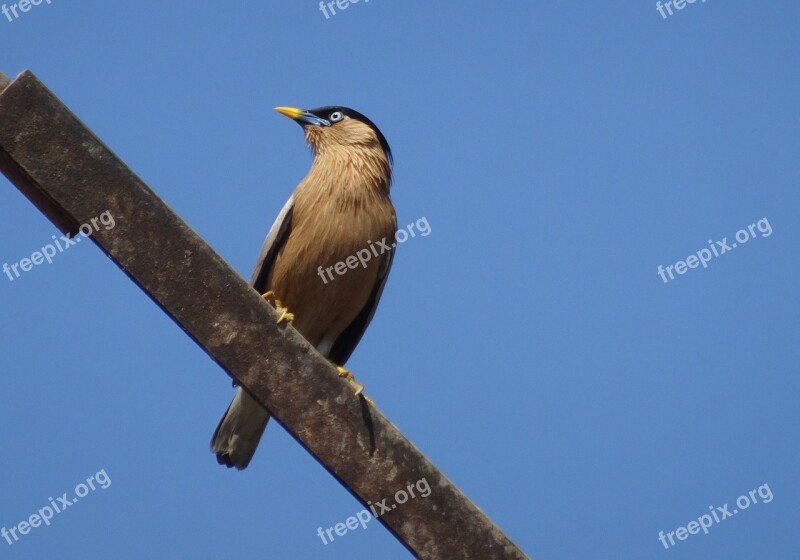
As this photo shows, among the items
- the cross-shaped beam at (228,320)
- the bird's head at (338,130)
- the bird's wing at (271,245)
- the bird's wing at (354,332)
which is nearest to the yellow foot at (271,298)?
the bird's wing at (271,245)

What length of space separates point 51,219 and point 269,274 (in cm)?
304

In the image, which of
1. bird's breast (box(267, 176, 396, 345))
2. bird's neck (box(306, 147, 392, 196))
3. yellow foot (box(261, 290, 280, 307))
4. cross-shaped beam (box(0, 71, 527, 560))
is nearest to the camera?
cross-shaped beam (box(0, 71, 527, 560))

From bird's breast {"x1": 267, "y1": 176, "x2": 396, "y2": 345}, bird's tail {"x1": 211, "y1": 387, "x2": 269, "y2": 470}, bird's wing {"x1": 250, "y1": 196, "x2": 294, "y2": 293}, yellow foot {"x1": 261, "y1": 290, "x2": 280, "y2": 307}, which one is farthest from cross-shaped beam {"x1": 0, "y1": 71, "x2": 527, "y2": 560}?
bird's wing {"x1": 250, "y1": 196, "x2": 294, "y2": 293}

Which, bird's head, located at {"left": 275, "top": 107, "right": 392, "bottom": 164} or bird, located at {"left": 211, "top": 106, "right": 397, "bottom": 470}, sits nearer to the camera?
bird, located at {"left": 211, "top": 106, "right": 397, "bottom": 470}

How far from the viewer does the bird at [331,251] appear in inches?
244

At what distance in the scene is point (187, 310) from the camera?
3289mm

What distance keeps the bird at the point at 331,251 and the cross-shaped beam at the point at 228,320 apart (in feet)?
7.78

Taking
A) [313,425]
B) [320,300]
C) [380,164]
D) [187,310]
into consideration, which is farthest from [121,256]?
[380,164]

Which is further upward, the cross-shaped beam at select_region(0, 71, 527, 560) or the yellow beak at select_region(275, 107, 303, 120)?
the yellow beak at select_region(275, 107, 303, 120)

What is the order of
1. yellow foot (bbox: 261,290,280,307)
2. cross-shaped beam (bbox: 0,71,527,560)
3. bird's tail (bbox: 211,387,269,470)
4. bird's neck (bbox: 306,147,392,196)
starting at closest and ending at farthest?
cross-shaped beam (bbox: 0,71,527,560), bird's tail (bbox: 211,387,269,470), yellow foot (bbox: 261,290,280,307), bird's neck (bbox: 306,147,392,196)

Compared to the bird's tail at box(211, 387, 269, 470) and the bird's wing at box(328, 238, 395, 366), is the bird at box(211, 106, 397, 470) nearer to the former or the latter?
the bird's wing at box(328, 238, 395, 366)

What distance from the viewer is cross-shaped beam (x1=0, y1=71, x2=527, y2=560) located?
3205mm

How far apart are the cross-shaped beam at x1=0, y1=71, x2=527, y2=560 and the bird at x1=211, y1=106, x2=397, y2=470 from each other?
2.37m

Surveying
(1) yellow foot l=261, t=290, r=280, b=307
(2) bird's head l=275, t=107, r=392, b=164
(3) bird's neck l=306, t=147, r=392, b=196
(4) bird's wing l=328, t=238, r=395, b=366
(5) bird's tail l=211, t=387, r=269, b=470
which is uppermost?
(2) bird's head l=275, t=107, r=392, b=164
